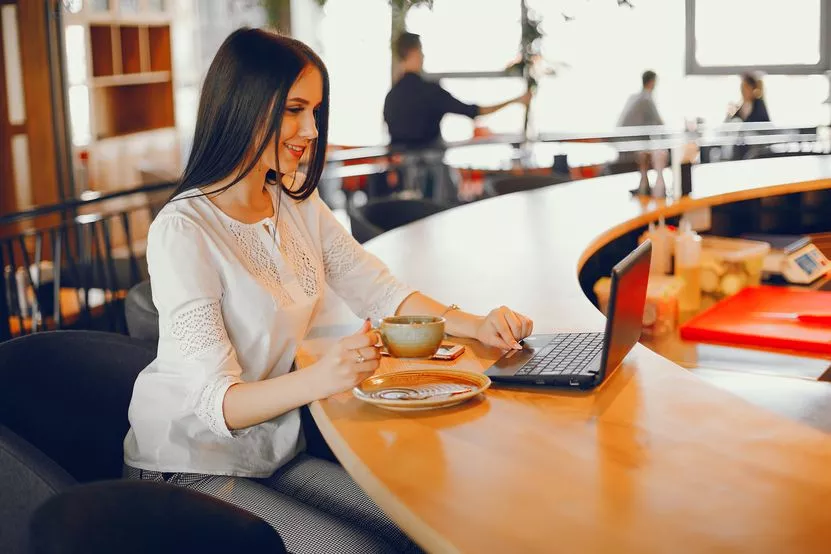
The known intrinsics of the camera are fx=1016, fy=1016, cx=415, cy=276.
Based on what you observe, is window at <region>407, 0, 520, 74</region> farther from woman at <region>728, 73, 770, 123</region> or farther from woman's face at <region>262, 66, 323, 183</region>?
woman's face at <region>262, 66, 323, 183</region>

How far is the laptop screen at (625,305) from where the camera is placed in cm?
159

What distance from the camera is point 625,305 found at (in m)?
1.68

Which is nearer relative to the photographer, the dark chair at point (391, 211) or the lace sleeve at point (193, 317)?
the lace sleeve at point (193, 317)

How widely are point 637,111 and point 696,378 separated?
8590mm

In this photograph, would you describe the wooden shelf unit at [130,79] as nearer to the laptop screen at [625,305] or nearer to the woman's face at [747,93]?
the woman's face at [747,93]

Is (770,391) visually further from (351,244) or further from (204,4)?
(204,4)

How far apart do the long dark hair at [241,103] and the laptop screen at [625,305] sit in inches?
27.1

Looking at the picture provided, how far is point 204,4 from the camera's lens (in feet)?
29.4

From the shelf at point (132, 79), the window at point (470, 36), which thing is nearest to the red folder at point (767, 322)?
the shelf at point (132, 79)

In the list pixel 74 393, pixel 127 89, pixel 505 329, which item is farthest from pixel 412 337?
pixel 127 89

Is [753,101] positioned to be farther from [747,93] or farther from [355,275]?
[355,275]

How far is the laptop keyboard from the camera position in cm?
169

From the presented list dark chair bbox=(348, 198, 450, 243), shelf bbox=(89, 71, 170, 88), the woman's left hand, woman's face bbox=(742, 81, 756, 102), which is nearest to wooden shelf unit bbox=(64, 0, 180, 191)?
shelf bbox=(89, 71, 170, 88)

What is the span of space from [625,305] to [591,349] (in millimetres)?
153
